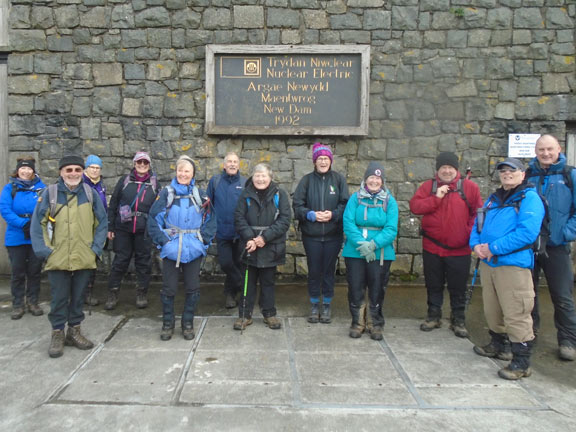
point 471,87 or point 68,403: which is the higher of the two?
point 471,87

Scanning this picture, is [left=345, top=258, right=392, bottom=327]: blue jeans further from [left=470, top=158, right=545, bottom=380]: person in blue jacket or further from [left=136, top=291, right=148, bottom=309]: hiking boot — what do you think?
[left=136, top=291, right=148, bottom=309]: hiking boot

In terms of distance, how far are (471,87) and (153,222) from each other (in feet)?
15.5

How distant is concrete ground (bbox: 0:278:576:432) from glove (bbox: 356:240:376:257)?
2.83ft

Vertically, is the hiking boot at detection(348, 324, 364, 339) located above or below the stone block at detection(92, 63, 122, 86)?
below

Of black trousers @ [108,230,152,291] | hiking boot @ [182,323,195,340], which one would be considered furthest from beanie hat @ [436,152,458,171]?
black trousers @ [108,230,152,291]

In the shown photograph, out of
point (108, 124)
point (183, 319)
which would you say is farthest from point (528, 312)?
point (108, 124)

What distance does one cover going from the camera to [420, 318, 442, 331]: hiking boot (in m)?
4.27

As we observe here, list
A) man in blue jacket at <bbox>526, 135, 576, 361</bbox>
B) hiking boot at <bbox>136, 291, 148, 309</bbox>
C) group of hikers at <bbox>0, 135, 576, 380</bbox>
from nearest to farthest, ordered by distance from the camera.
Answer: group of hikers at <bbox>0, 135, 576, 380</bbox> → man in blue jacket at <bbox>526, 135, 576, 361</bbox> → hiking boot at <bbox>136, 291, 148, 309</bbox>

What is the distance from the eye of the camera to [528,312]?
3311 millimetres

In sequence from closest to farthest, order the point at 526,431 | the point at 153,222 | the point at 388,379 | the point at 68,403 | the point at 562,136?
the point at 526,431 → the point at 68,403 → the point at 388,379 → the point at 153,222 → the point at 562,136

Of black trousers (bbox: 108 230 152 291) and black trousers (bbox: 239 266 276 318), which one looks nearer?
black trousers (bbox: 239 266 276 318)

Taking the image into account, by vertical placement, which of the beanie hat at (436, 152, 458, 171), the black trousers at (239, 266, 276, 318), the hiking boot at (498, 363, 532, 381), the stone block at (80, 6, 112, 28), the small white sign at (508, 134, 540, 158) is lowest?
the hiking boot at (498, 363, 532, 381)

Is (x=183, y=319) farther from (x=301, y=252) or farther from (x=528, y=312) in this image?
(x=528, y=312)

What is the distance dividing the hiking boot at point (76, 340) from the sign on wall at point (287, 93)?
3.14m
